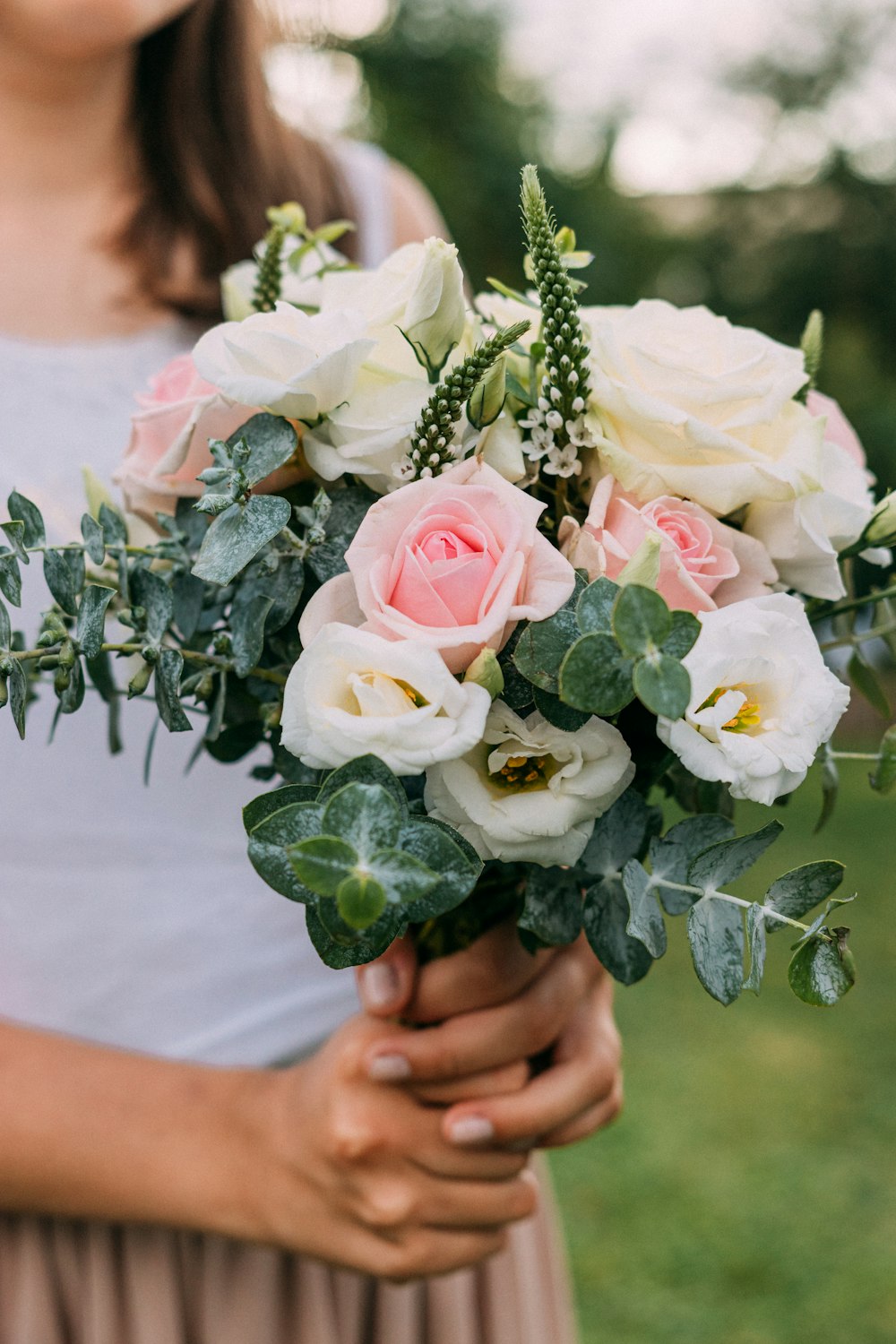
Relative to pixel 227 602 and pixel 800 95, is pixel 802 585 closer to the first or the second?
pixel 227 602

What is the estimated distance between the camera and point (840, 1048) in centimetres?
378

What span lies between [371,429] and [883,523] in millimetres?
351

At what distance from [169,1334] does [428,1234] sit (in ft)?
1.04

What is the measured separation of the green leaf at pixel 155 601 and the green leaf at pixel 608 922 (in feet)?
1.09

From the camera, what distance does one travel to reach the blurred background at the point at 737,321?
276 cm

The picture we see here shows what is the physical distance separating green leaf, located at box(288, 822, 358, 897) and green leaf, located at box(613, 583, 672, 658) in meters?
0.17

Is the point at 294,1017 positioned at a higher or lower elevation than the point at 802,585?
lower

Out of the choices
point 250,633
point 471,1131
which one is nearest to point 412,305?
point 250,633

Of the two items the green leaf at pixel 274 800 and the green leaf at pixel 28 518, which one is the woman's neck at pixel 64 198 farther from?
the green leaf at pixel 274 800

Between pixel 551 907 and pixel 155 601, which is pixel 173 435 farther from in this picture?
pixel 551 907

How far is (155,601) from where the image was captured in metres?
0.78

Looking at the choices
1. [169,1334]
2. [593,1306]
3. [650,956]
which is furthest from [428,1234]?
[593,1306]

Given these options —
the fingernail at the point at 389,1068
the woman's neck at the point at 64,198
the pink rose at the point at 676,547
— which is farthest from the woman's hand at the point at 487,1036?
the woman's neck at the point at 64,198

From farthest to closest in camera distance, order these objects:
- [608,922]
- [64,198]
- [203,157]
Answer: [203,157], [64,198], [608,922]
